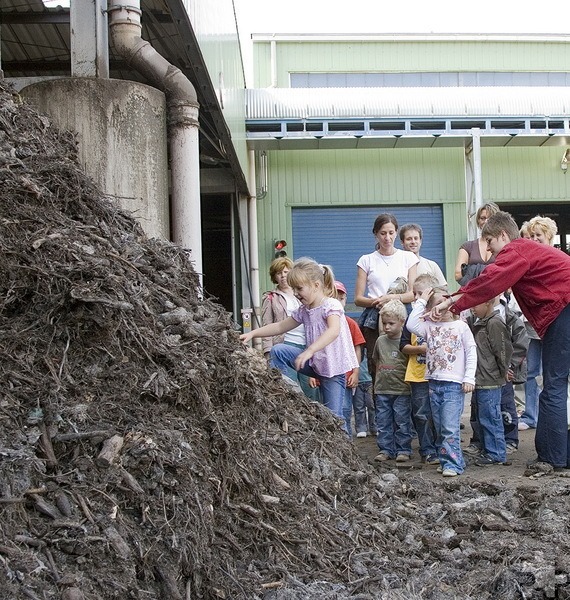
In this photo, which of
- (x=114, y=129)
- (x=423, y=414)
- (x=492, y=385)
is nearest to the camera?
(x=114, y=129)

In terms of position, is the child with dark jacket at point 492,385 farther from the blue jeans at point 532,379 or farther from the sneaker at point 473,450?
the blue jeans at point 532,379

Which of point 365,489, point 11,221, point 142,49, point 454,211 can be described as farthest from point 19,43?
point 454,211

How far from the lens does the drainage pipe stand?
5.87 meters

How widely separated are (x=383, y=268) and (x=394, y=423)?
4.94 feet

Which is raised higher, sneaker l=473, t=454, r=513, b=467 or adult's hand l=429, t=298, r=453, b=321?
adult's hand l=429, t=298, r=453, b=321

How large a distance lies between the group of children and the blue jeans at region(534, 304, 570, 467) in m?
0.42

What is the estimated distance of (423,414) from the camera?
21.3ft

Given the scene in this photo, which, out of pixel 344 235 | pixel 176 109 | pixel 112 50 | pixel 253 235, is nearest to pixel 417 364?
pixel 176 109

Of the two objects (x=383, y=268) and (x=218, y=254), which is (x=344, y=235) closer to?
(x=218, y=254)

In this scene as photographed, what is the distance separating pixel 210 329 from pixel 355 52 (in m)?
15.1

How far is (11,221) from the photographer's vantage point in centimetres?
363

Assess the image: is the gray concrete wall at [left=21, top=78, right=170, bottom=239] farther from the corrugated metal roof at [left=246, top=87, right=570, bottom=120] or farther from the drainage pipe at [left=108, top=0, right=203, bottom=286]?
the corrugated metal roof at [left=246, top=87, right=570, bottom=120]

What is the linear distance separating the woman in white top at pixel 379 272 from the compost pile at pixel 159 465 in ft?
8.35

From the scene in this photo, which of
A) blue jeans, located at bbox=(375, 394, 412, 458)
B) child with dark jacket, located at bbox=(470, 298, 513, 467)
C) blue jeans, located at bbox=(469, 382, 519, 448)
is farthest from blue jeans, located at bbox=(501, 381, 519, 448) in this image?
blue jeans, located at bbox=(375, 394, 412, 458)
